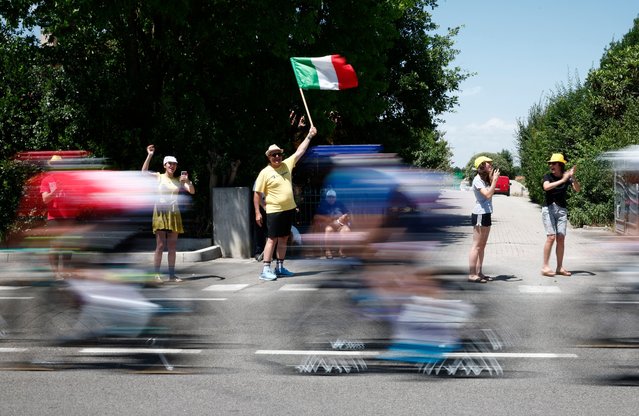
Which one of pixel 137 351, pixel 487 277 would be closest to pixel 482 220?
pixel 487 277

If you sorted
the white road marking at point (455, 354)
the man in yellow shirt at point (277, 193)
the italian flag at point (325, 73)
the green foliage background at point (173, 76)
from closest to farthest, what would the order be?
the white road marking at point (455, 354) < the man in yellow shirt at point (277, 193) < the italian flag at point (325, 73) < the green foliage background at point (173, 76)

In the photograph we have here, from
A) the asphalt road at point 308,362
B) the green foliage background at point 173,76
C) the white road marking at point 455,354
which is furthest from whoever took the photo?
the green foliage background at point 173,76

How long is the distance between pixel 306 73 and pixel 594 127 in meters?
18.7

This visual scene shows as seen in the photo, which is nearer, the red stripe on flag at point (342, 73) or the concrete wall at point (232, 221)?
the red stripe on flag at point (342, 73)

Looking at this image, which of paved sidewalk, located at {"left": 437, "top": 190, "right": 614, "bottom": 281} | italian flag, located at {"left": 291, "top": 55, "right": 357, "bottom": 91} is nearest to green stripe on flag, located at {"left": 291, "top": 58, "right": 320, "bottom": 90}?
italian flag, located at {"left": 291, "top": 55, "right": 357, "bottom": 91}

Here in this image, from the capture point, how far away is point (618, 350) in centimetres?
654

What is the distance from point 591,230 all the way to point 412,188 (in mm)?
17810

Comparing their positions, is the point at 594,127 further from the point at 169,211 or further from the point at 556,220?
the point at 169,211

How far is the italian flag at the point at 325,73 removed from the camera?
40.2 ft

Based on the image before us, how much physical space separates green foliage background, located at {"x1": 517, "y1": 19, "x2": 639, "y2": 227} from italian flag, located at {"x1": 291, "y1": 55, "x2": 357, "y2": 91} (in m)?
8.49

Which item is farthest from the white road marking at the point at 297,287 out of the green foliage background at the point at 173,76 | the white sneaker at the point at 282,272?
the green foliage background at the point at 173,76

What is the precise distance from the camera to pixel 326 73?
12.4 meters

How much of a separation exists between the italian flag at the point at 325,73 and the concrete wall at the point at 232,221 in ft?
14.0

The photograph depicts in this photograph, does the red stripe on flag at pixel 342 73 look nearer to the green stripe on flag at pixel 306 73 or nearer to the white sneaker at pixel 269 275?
the green stripe on flag at pixel 306 73
